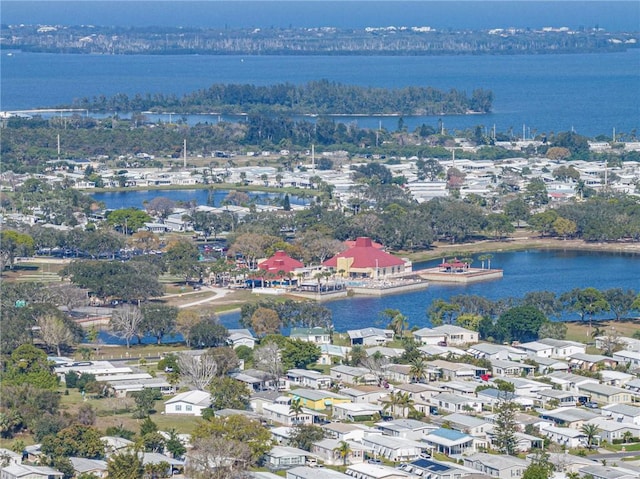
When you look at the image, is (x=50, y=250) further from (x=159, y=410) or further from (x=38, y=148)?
(x=38, y=148)

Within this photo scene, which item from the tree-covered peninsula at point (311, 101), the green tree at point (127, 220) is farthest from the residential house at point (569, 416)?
the tree-covered peninsula at point (311, 101)

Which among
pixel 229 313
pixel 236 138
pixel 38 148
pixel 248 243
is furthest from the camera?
pixel 236 138

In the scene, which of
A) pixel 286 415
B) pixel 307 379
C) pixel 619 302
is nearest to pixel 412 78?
pixel 619 302

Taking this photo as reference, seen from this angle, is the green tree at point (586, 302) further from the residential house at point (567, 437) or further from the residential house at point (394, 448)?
the residential house at point (394, 448)

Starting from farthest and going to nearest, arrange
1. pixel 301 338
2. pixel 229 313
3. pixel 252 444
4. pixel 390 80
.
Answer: pixel 390 80, pixel 229 313, pixel 301 338, pixel 252 444

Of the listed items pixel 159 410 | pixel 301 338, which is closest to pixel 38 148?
pixel 301 338

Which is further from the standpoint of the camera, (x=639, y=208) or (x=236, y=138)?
(x=236, y=138)
